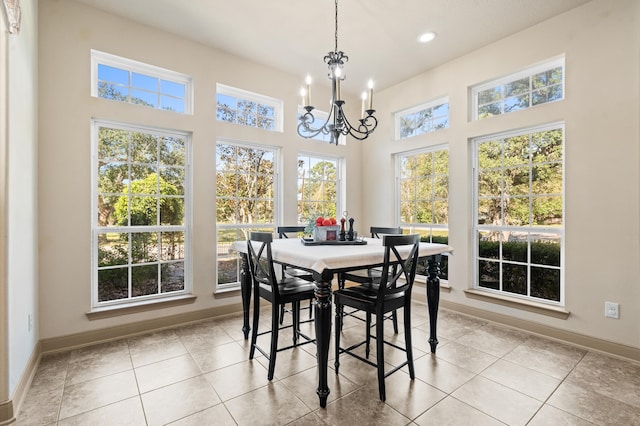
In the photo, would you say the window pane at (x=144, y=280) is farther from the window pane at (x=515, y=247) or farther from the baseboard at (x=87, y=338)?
the window pane at (x=515, y=247)

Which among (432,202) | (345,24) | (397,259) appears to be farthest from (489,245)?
(345,24)

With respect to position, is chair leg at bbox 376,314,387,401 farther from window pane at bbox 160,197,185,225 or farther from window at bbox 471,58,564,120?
window at bbox 471,58,564,120

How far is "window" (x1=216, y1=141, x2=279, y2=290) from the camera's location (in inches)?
143

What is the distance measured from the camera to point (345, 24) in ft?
9.95

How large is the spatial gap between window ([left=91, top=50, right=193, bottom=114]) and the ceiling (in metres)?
0.41

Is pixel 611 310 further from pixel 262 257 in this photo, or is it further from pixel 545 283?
pixel 262 257

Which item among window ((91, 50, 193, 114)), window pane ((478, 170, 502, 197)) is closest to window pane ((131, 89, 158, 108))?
window ((91, 50, 193, 114))

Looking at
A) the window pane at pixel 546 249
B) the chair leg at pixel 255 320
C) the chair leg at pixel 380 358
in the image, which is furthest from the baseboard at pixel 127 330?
the window pane at pixel 546 249

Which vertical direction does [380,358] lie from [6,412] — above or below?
above

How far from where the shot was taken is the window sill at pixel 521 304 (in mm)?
2902

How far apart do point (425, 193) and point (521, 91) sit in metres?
1.51

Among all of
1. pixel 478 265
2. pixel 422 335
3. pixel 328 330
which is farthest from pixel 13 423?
pixel 478 265

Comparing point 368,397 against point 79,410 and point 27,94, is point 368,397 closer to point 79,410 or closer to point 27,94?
point 79,410

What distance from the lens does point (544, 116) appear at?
3.01 metres
